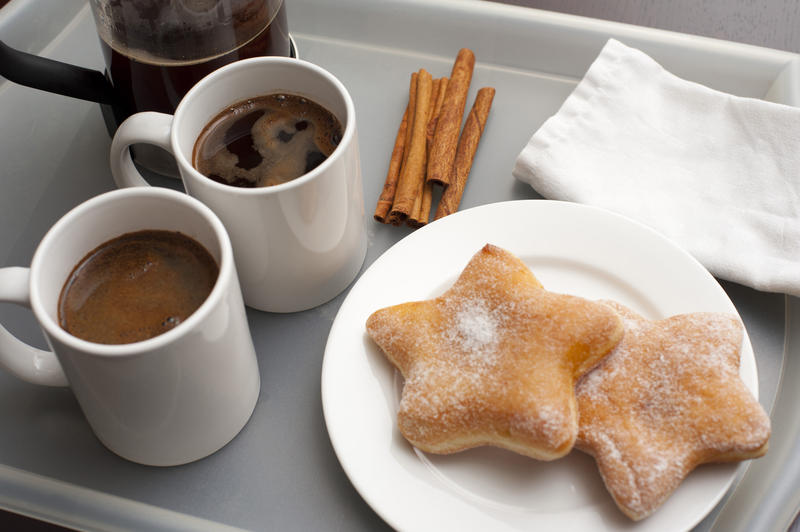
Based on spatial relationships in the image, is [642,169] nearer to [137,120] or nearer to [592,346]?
[592,346]

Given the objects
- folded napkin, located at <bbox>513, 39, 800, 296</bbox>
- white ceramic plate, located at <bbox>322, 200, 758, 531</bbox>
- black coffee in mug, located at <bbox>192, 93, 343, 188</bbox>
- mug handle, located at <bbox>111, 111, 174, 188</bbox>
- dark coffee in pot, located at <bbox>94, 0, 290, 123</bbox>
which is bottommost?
white ceramic plate, located at <bbox>322, 200, 758, 531</bbox>

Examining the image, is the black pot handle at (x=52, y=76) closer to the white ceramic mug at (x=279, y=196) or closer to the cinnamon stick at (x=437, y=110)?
the white ceramic mug at (x=279, y=196)

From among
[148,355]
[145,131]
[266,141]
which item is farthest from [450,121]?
[148,355]

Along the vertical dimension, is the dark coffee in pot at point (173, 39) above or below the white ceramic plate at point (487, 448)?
above

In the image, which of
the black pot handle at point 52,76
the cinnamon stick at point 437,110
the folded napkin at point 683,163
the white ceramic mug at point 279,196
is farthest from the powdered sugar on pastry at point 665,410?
the black pot handle at point 52,76

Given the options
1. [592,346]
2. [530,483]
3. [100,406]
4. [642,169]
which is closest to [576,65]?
[642,169]

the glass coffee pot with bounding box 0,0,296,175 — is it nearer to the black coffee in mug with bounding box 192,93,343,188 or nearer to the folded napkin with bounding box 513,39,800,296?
the black coffee in mug with bounding box 192,93,343,188

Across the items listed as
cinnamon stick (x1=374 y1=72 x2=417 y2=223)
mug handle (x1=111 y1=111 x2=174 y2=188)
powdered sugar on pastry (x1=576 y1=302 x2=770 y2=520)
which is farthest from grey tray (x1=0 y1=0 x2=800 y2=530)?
mug handle (x1=111 y1=111 x2=174 y2=188)
